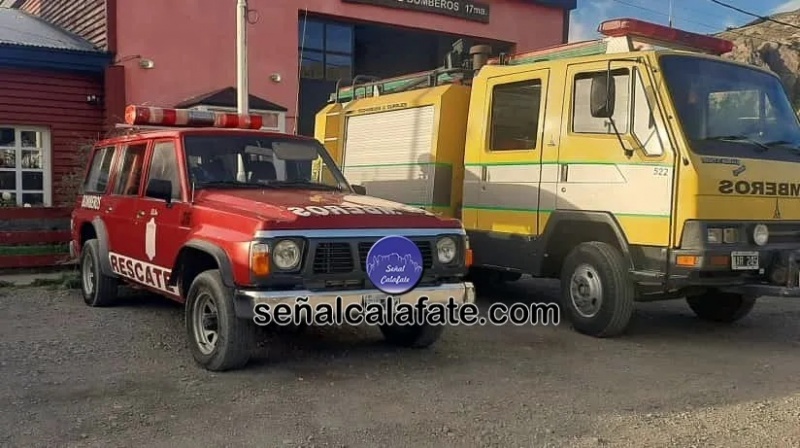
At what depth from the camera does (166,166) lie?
6.45 m

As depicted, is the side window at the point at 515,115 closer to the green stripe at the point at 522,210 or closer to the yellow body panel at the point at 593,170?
the yellow body panel at the point at 593,170

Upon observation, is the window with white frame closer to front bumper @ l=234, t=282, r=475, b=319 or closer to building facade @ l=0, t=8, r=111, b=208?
building facade @ l=0, t=8, r=111, b=208

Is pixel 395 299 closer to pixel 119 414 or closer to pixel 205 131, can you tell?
pixel 119 414

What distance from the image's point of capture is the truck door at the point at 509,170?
7.48m

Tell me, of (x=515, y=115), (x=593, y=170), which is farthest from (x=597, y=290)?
(x=515, y=115)

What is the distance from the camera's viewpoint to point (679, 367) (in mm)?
6047

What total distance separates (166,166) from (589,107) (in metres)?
3.71

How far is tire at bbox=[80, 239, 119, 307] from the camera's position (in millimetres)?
7703

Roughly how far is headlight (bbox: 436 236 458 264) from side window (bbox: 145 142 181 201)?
6.86 feet

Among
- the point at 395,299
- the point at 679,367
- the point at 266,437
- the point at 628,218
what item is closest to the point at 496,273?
the point at 628,218

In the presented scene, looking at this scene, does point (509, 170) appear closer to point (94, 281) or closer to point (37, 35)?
point (94, 281)

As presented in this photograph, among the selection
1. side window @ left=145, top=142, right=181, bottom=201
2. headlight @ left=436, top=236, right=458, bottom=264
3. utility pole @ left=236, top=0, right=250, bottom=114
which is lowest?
headlight @ left=436, top=236, right=458, bottom=264

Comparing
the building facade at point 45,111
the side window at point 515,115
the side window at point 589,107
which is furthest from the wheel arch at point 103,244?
the building facade at point 45,111

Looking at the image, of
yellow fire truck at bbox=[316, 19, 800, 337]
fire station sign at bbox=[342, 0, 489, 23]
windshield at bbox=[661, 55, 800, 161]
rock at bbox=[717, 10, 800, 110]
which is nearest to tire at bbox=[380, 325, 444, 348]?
yellow fire truck at bbox=[316, 19, 800, 337]
